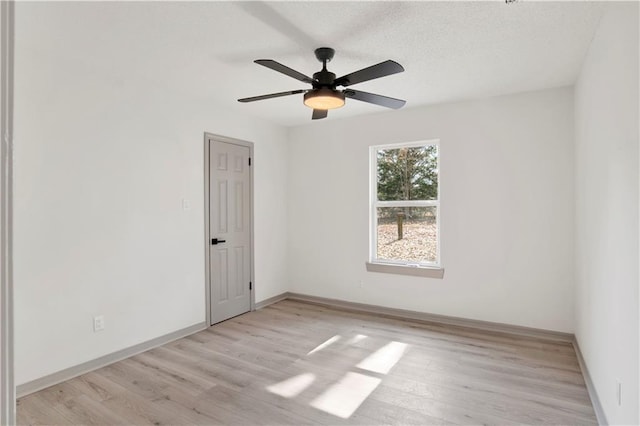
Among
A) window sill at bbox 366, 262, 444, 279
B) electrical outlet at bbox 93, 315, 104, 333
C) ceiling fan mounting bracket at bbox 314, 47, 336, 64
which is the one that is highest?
ceiling fan mounting bracket at bbox 314, 47, 336, 64

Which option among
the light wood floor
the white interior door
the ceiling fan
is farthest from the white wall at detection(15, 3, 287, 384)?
the ceiling fan

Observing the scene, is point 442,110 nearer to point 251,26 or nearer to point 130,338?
point 251,26

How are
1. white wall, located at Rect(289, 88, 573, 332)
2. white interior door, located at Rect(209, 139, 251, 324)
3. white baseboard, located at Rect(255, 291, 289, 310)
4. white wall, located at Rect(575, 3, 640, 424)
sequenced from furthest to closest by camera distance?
white baseboard, located at Rect(255, 291, 289, 310), white interior door, located at Rect(209, 139, 251, 324), white wall, located at Rect(289, 88, 573, 332), white wall, located at Rect(575, 3, 640, 424)

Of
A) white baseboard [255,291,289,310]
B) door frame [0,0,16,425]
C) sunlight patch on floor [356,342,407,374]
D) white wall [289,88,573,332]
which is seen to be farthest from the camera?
white baseboard [255,291,289,310]

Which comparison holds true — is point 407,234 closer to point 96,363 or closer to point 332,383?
point 332,383

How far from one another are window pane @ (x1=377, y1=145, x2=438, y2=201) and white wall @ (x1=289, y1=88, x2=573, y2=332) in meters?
0.16

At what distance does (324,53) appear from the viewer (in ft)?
8.57

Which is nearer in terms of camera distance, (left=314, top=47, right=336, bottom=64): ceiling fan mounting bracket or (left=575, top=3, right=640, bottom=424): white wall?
(left=575, top=3, right=640, bottom=424): white wall

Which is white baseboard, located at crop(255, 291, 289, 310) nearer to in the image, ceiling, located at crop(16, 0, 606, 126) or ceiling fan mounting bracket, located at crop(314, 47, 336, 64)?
ceiling, located at crop(16, 0, 606, 126)

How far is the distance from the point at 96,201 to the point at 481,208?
12.3 feet

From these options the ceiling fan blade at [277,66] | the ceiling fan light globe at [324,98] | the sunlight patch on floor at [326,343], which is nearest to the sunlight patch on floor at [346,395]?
the sunlight patch on floor at [326,343]

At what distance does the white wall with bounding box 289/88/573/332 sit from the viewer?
140 inches

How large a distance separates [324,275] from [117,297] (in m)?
2.58
